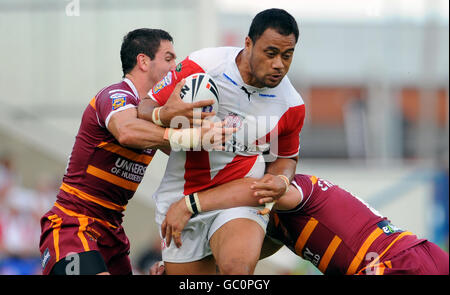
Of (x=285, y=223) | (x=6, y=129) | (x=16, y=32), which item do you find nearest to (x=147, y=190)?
(x=6, y=129)

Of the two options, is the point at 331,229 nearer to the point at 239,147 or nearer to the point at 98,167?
the point at 239,147

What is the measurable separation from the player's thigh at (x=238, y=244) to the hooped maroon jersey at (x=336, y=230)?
0.53 meters

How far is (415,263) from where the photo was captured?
4.72 meters

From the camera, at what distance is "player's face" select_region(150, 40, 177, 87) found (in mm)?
5348

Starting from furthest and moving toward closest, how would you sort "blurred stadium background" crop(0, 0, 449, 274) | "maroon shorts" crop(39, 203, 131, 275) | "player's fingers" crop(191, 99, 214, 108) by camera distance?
1. "blurred stadium background" crop(0, 0, 449, 274)
2. "maroon shorts" crop(39, 203, 131, 275)
3. "player's fingers" crop(191, 99, 214, 108)

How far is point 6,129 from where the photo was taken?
1205cm

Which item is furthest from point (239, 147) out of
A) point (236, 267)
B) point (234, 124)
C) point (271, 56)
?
point (236, 267)

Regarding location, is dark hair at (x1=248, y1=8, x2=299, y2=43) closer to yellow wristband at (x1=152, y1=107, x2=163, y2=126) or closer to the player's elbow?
yellow wristband at (x1=152, y1=107, x2=163, y2=126)

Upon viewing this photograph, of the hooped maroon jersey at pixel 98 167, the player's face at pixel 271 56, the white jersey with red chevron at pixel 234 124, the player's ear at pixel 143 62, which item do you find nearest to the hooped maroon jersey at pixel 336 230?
the white jersey with red chevron at pixel 234 124

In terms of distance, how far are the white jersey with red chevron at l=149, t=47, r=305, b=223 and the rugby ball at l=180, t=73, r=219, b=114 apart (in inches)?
3.9

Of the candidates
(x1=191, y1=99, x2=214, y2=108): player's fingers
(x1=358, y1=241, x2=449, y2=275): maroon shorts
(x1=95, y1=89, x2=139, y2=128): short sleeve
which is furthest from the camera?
(x1=95, y1=89, x2=139, y2=128): short sleeve

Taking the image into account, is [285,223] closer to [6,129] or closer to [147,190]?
[147,190]

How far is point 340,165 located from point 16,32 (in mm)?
6506

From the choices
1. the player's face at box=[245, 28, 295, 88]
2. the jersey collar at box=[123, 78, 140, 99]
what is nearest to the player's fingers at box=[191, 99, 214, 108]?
the player's face at box=[245, 28, 295, 88]
